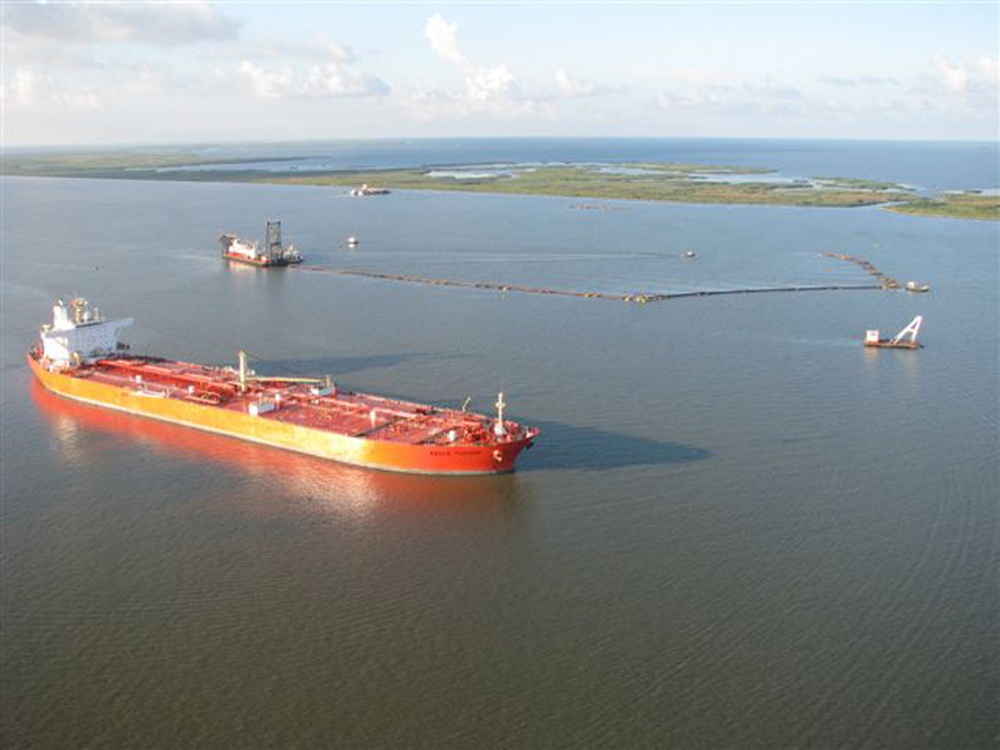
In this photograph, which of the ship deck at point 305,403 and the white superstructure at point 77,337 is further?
the white superstructure at point 77,337

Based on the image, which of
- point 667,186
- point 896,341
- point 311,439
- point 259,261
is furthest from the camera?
point 667,186

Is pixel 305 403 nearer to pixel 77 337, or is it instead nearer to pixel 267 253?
pixel 77 337

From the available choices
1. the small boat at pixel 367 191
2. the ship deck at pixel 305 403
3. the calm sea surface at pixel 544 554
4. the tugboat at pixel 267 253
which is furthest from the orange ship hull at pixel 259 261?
the small boat at pixel 367 191

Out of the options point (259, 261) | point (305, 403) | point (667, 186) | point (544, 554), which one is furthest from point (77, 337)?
point (667, 186)

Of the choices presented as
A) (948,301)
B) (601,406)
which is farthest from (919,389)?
(948,301)

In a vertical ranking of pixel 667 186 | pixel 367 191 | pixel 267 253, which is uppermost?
pixel 667 186

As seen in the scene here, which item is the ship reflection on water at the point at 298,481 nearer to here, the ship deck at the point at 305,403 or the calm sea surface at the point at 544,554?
the calm sea surface at the point at 544,554
